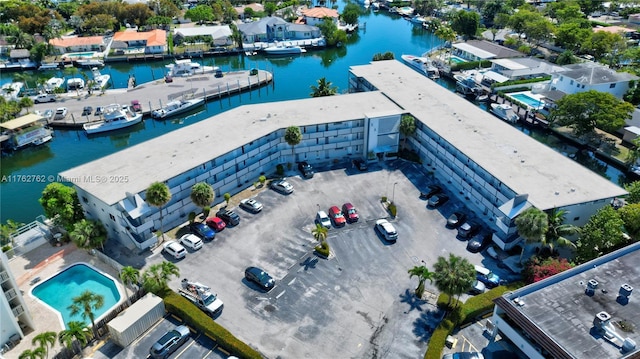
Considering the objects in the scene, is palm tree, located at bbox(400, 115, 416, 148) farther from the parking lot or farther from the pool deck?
the pool deck

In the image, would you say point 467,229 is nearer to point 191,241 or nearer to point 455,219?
point 455,219

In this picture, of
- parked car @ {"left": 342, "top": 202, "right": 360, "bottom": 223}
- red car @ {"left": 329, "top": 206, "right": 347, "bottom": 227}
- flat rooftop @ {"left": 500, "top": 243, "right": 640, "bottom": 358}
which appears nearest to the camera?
flat rooftop @ {"left": 500, "top": 243, "right": 640, "bottom": 358}

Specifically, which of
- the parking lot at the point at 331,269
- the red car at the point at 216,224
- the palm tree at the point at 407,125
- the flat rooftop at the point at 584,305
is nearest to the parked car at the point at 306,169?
the parking lot at the point at 331,269

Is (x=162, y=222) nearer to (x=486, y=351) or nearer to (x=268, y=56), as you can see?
(x=486, y=351)

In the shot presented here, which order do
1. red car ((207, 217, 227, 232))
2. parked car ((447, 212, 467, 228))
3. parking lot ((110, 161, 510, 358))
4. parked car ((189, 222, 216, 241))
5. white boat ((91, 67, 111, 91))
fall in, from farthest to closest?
white boat ((91, 67, 111, 91))
parked car ((447, 212, 467, 228))
red car ((207, 217, 227, 232))
parked car ((189, 222, 216, 241))
parking lot ((110, 161, 510, 358))

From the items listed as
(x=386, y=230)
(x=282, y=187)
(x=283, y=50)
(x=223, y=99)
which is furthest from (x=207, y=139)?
(x=283, y=50)

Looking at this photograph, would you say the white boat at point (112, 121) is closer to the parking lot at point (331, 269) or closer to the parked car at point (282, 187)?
the parking lot at point (331, 269)

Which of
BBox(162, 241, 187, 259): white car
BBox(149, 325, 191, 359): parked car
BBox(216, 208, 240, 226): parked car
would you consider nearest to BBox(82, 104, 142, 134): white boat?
BBox(216, 208, 240, 226): parked car
